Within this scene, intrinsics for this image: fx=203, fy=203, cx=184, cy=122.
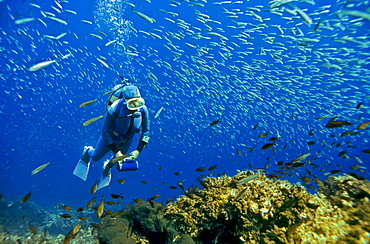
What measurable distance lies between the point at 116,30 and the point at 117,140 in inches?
1379

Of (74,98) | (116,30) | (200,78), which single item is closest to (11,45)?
(116,30)

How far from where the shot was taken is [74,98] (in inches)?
3017

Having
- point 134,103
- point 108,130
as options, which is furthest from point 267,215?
point 108,130

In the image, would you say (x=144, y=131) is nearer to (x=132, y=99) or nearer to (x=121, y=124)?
(x=121, y=124)

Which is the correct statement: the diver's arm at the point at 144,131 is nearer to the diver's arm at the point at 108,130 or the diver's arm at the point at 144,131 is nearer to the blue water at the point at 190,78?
the diver's arm at the point at 108,130

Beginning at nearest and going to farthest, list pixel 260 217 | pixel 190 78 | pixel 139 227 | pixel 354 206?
pixel 354 206, pixel 260 217, pixel 139 227, pixel 190 78

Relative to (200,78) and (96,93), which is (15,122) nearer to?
(96,93)

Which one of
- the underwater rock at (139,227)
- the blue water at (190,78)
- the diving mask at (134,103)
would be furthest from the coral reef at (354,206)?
the diving mask at (134,103)

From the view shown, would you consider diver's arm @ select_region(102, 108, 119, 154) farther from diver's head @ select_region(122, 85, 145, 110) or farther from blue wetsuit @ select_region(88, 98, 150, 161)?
diver's head @ select_region(122, 85, 145, 110)

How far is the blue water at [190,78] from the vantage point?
14.6 meters

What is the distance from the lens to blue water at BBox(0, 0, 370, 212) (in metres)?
14.6

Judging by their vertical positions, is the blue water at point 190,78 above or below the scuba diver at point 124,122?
above

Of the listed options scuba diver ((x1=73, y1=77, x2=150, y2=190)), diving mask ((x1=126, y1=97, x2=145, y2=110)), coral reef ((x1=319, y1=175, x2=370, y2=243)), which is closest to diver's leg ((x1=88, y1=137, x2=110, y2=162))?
scuba diver ((x1=73, y1=77, x2=150, y2=190))

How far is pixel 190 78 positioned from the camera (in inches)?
755
